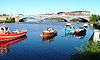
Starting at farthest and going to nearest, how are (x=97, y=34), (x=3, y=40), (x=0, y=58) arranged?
(x=3, y=40) < (x=0, y=58) < (x=97, y=34)

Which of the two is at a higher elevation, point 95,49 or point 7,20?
point 95,49

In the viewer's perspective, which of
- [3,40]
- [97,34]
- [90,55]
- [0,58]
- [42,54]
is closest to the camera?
[90,55]

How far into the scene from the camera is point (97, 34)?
2545 cm

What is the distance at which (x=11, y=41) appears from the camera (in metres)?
42.8

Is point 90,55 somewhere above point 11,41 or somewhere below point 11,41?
above

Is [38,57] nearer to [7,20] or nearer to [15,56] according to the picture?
[15,56]

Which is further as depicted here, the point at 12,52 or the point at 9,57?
the point at 12,52

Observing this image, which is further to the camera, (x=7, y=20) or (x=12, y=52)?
(x=7, y=20)

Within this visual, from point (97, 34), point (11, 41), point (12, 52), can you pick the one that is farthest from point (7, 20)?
point (97, 34)

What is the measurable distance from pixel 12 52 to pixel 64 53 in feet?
19.7

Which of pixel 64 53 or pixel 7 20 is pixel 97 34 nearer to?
pixel 64 53

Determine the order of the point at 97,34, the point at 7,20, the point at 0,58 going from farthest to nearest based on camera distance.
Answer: the point at 7,20, the point at 0,58, the point at 97,34

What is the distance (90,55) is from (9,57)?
12.4 metres

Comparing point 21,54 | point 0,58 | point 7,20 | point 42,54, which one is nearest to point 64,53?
point 42,54
